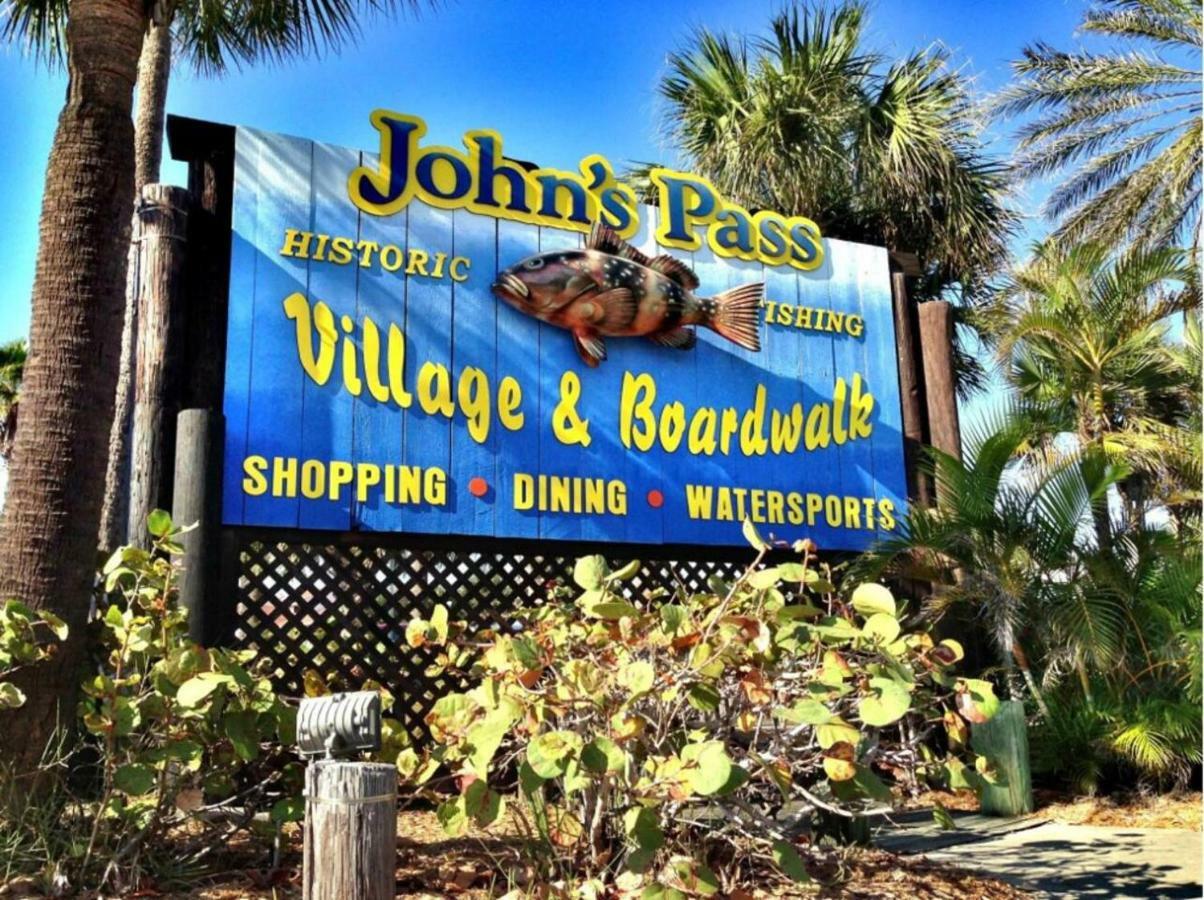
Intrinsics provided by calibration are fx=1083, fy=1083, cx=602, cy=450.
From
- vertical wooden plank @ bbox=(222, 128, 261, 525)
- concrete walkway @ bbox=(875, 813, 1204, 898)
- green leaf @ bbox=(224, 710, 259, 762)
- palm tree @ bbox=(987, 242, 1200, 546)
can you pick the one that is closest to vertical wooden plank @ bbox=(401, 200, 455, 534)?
vertical wooden plank @ bbox=(222, 128, 261, 525)

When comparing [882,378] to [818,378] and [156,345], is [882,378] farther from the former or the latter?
[156,345]

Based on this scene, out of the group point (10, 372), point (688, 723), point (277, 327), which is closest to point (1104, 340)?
point (277, 327)

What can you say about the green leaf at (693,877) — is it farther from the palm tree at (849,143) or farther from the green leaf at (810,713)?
the palm tree at (849,143)

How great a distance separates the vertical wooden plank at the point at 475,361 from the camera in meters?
6.62

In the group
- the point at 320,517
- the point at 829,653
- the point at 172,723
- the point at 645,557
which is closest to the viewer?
the point at 829,653

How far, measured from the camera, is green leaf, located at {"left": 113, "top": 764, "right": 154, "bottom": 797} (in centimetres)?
342

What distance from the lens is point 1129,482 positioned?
14.3 meters

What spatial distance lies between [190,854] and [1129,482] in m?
13.4

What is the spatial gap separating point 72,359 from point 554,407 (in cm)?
331

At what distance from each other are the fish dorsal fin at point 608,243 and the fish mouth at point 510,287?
0.60 meters

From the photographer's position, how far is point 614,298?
718 centimetres

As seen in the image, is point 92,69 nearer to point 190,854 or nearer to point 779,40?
point 190,854

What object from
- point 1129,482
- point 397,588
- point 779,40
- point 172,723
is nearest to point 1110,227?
point 1129,482

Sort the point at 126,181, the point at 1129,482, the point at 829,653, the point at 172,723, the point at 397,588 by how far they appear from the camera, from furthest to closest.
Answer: the point at 1129,482, the point at 397,588, the point at 126,181, the point at 172,723, the point at 829,653
